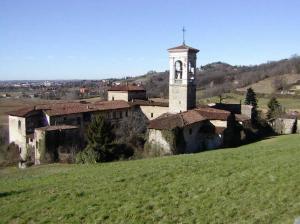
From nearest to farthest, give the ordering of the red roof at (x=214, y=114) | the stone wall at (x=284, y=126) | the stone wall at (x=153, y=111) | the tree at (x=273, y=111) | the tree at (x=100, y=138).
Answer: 1. the tree at (x=100, y=138)
2. the red roof at (x=214, y=114)
3. the stone wall at (x=284, y=126)
4. the stone wall at (x=153, y=111)
5. the tree at (x=273, y=111)

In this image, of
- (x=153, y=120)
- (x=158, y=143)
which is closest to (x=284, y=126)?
(x=153, y=120)

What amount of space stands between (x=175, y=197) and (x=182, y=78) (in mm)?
32767

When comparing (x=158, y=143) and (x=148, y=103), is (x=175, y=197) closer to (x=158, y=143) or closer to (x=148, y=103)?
(x=158, y=143)

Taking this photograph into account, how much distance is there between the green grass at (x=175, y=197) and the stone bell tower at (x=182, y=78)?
28127mm

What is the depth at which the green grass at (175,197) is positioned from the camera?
31.6 ft

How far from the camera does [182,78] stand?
43250 mm

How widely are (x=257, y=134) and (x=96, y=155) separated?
21.1 m

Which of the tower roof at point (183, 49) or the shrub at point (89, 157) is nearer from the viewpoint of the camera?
the shrub at point (89, 157)

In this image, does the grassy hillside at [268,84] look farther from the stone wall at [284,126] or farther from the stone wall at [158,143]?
the stone wall at [158,143]

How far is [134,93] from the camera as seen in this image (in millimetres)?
55906

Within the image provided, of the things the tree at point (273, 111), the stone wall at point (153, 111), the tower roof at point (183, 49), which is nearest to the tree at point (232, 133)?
the tower roof at point (183, 49)

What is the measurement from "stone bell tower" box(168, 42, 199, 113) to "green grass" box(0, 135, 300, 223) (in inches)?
1107

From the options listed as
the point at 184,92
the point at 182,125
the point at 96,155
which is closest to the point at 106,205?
the point at 96,155

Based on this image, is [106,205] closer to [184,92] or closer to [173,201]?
[173,201]
